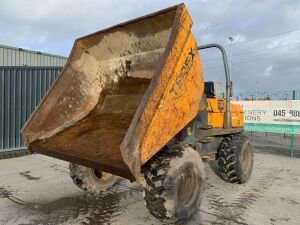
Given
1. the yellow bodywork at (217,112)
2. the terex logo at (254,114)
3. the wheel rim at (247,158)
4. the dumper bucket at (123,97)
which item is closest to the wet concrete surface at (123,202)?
the wheel rim at (247,158)

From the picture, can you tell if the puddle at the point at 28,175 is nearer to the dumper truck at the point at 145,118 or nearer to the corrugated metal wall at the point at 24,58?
the dumper truck at the point at 145,118

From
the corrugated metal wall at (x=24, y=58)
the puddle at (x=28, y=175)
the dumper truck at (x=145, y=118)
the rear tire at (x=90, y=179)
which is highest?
the corrugated metal wall at (x=24, y=58)

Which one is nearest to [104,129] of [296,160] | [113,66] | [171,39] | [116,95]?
[116,95]

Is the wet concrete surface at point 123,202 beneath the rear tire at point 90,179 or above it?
beneath

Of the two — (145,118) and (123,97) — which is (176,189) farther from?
(123,97)

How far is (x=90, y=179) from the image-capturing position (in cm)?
538

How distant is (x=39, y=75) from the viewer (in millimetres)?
11227

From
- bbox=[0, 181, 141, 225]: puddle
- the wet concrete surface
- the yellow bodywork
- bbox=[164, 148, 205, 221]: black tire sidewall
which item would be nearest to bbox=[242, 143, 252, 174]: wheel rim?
the wet concrete surface

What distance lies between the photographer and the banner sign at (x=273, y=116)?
9867 mm

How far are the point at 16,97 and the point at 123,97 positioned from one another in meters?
6.56

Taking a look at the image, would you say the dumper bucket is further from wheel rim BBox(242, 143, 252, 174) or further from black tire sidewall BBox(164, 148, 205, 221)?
wheel rim BBox(242, 143, 252, 174)

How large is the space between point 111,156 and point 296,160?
286 inches

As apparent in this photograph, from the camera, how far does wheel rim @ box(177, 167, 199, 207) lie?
3992mm

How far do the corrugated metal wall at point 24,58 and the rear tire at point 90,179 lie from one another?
12483mm
